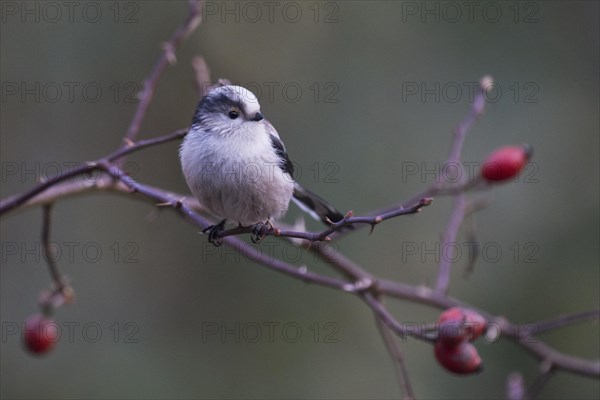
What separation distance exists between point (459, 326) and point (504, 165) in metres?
0.69

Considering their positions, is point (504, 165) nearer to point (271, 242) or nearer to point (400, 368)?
point (400, 368)

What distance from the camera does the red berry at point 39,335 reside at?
3629 mm

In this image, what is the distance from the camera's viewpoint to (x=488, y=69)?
6.49 metres

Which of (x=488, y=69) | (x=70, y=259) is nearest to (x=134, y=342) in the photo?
(x=70, y=259)

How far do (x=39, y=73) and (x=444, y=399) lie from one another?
13.2 feet

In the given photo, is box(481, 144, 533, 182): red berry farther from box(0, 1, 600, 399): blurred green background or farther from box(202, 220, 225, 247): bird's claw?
box(0, 1, 600, 399): blurred green background

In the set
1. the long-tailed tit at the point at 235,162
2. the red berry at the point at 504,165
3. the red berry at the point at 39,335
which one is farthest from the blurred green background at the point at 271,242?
the red berry at the point at 504,165

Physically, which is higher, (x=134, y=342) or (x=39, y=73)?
(x=39, y=73)

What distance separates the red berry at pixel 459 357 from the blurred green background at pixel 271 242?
8.71ft

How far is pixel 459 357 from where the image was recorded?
2.90 meters

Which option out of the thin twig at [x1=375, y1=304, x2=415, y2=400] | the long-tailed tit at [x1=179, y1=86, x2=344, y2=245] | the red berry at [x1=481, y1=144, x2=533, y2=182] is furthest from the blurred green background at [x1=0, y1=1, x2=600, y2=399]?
the red berry at [x1=481, y1=144, x2=533, y2=182]

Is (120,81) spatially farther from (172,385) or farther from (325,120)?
(172,385)

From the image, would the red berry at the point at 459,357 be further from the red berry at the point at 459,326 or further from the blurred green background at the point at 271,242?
the blurred green background at the point at 271,242

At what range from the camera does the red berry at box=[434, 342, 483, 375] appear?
2.89 metres
